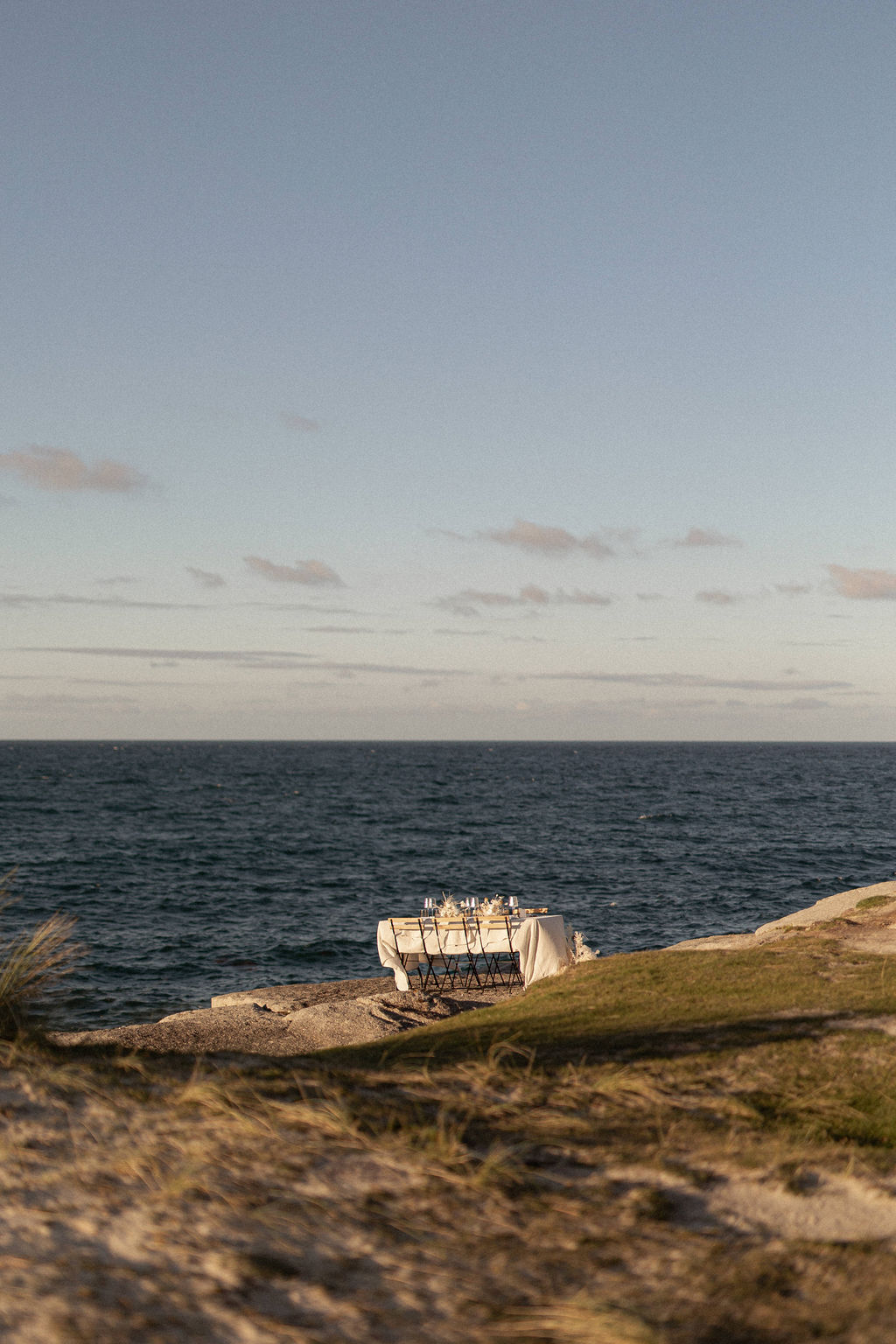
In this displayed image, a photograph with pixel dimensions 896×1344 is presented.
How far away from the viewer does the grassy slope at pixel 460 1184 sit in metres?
3.96

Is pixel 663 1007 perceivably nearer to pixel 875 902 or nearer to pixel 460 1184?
pixel 460 1184

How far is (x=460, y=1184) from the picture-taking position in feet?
16.3

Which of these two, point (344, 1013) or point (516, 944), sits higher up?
point (516, 944)

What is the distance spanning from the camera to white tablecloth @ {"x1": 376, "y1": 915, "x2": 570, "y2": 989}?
57.5 feet

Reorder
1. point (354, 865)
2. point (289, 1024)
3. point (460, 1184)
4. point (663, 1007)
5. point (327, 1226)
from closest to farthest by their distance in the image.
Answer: point (327, 1226)
point (460, 1184)
point (663, 1007)
point (289, 1024)
point (354, 865)

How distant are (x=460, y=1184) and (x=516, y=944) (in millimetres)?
12897

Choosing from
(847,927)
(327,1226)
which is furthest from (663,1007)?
(847,927)

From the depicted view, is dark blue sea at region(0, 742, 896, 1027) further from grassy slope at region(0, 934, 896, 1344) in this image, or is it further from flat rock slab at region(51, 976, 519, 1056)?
grassy slope at region(0, 934, 896, 1344)

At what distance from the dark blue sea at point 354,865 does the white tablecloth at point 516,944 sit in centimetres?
575

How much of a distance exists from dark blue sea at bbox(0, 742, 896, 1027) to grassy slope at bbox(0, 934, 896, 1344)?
11.0ft

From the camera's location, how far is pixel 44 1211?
15.4ft

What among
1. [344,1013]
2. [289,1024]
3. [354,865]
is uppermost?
[344,1013]

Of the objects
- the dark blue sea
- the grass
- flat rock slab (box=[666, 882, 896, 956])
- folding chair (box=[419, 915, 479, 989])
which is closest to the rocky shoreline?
flat rock slab (box=[666, 882, 896, 956])

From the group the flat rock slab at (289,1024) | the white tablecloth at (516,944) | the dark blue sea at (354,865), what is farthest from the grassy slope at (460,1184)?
the white tablecloth at (516,944)
